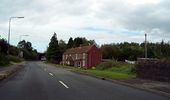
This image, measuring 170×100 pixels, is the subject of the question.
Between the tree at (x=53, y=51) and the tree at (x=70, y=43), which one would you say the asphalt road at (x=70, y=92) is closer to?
the tree at (x=53, y=51)

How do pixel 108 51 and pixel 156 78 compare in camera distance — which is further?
pixel 108 51

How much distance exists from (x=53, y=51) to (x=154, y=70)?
115960 mm

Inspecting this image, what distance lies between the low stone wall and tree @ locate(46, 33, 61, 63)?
362 ft

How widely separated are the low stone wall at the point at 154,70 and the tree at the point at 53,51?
362 feet

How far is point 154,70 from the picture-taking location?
2888 centimetres

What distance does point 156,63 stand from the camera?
94.8ft

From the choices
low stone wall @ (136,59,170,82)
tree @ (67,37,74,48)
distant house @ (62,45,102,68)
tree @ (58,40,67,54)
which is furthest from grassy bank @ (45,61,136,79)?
tree @ (67,37,74,48)

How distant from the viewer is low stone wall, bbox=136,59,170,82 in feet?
87.5

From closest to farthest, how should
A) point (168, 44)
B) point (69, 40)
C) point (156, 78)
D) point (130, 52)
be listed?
point (156, 78)
point (168, 44)
point (130, 52)
point (69, 40)

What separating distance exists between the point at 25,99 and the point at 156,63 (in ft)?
53.9

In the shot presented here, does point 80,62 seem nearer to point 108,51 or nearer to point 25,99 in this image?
point 108,51

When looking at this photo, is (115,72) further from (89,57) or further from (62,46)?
(62,46)

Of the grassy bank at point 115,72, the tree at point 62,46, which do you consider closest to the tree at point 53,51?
the tree at point 62,46

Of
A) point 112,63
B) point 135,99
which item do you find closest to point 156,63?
point 135,99
